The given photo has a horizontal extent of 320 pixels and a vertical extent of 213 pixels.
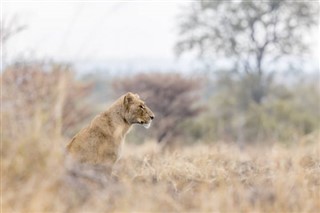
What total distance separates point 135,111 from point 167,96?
14.4 m

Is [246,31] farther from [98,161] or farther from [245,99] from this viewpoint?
[98,161]

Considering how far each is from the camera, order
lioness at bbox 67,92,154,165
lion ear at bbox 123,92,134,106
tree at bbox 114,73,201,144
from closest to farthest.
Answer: lioness at bbox 67,92,154,165 → lion ear at bbox 123,92,134,106 → tree at bbox 114,73,201,144

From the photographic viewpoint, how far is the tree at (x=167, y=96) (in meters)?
21.2

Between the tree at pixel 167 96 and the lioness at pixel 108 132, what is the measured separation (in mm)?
13000

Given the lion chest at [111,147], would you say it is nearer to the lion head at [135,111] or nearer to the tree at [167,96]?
the lion head at [135,111]

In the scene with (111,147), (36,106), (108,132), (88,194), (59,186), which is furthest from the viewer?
(108,132)

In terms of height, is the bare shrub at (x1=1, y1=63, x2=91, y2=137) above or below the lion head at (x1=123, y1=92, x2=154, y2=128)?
below

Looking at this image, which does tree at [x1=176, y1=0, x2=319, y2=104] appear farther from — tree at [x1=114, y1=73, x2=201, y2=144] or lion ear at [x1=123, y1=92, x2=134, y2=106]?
lion ear at [x1=123, y1=92, x2=134, y2=106]

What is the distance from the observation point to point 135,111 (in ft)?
24.7

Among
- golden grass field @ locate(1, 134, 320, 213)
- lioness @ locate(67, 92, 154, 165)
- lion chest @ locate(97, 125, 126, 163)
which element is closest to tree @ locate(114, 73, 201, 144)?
lioness @ locate(67, 92, 154, 165)

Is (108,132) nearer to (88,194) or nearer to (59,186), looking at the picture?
(88,194)

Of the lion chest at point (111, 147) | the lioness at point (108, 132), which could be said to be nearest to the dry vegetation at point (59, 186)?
the lioness at point (108, 132)

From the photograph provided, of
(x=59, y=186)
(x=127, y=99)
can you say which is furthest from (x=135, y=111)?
(x=59, y=186)

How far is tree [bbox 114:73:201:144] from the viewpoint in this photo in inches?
834
